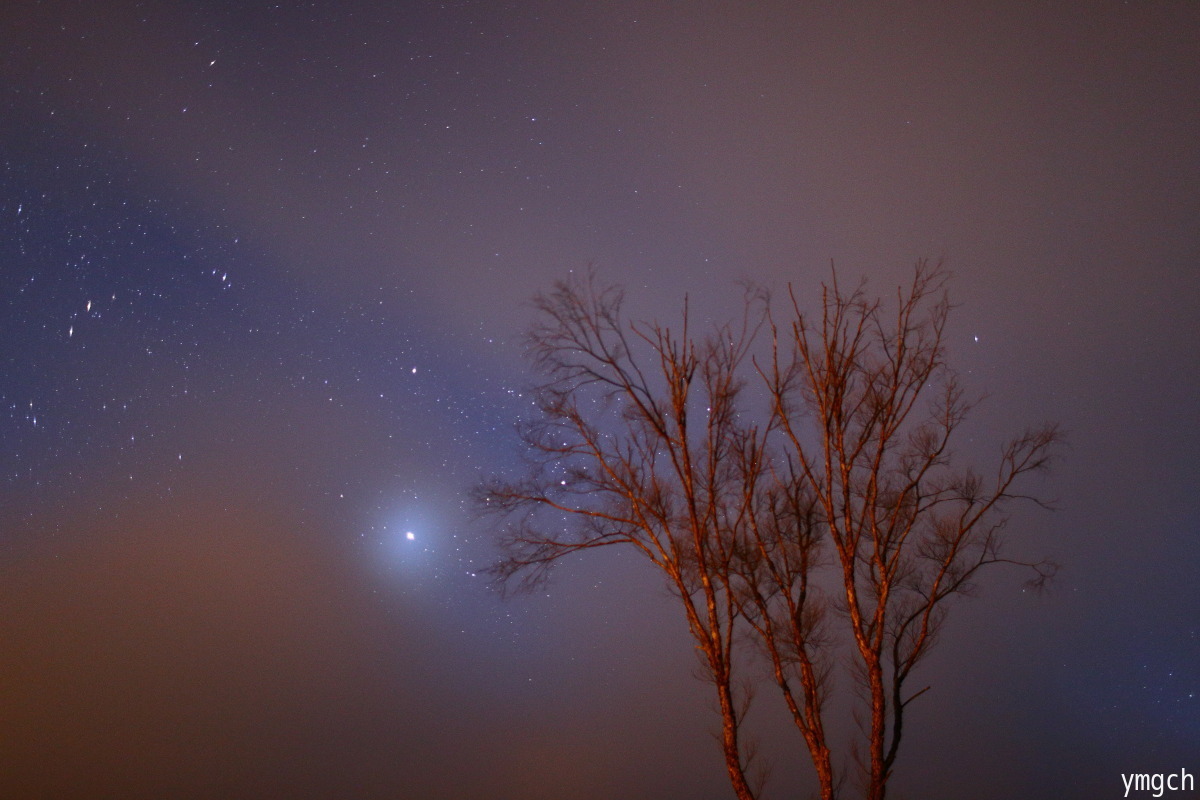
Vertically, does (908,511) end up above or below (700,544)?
above

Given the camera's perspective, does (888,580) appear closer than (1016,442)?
Yes

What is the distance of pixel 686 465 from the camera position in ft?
27.4

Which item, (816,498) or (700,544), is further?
(816,498)

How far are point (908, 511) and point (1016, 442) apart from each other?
1.60 metres

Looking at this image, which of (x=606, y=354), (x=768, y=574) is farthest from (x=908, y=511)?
(x=606, y=354)

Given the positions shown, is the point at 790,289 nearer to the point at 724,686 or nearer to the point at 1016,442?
the point at 1016,442

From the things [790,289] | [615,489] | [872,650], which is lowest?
[872,650]

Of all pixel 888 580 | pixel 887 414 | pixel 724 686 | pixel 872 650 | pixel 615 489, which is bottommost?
pixel 724 686

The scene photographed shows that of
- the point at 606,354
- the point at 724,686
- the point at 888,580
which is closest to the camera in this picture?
the point at 724,686

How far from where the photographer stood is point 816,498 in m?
9.11

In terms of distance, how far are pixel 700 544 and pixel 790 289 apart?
3139mm

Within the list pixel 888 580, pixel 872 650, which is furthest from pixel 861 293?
pixel 872 650

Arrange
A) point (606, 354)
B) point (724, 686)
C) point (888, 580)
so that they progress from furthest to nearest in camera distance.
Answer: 1. point (606, 354)
2. point (888, 580)
3. point (724, 686)

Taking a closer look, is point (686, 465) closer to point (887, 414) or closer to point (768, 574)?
point (768, 574)
